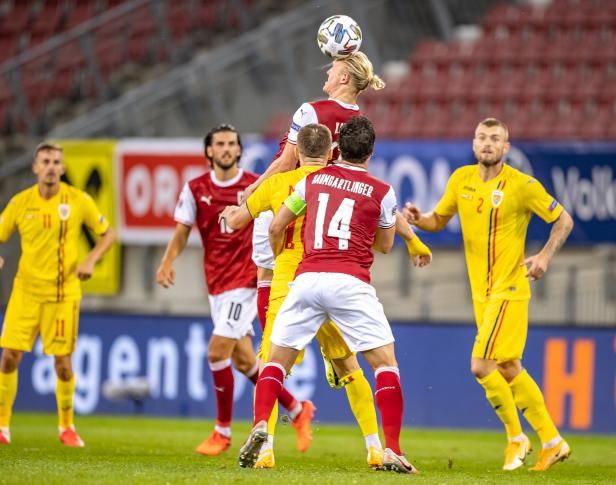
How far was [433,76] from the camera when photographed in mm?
18969

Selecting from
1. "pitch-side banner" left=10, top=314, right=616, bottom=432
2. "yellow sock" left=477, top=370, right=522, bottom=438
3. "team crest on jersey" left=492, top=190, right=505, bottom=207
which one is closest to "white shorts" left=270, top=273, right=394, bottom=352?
"yellow sock" left=477, top=370, right=522, bottom=438

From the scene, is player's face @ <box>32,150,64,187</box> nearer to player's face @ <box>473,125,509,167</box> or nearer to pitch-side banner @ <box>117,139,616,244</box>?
player's face @ <box>473,125,509,167</box>

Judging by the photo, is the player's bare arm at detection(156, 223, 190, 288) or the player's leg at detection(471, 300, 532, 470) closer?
the player's leg at detection(471, 300, 532, 470)

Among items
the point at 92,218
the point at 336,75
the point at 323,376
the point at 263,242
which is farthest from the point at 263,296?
the point at 323,376

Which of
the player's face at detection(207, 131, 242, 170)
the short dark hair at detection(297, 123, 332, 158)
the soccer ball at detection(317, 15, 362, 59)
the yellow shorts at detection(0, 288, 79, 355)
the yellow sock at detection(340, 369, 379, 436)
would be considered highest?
the soccer ball at detection(317, 15, 362, 59)

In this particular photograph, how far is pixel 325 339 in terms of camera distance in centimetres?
830

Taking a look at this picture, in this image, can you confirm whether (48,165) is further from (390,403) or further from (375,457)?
(390,403)

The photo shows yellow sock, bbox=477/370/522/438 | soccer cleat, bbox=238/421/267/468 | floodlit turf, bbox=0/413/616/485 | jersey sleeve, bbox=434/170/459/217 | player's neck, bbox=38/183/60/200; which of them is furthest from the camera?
player's neck, bbox=38/183/60/200

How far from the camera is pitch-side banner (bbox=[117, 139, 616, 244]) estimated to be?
1548 cm

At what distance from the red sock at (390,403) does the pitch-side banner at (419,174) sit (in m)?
8.11

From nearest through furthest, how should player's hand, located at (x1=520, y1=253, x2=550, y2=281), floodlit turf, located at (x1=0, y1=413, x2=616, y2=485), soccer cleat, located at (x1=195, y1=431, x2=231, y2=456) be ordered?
floodlit turf, located at (x1=0, y1=413, x2=616, y2=485) < player's hand, located at (x1=520, y1=253, x2=550, y2=281) < soccer cleat, located at (x1=195, y1=431, x2=231, y2=456)

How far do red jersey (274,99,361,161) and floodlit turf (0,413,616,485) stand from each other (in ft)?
7.29

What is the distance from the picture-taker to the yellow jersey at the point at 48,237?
34.7 feet

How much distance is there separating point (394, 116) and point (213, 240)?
8.51m
